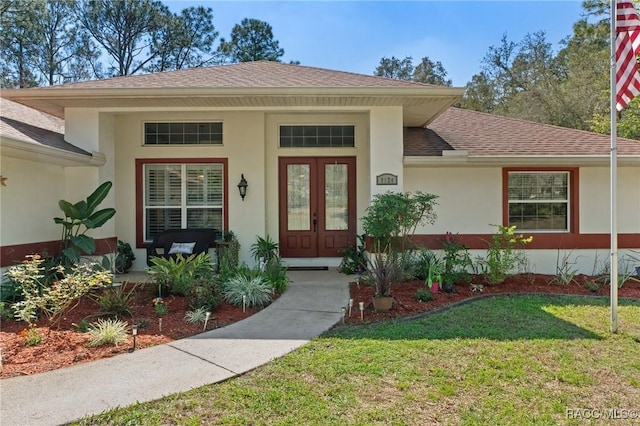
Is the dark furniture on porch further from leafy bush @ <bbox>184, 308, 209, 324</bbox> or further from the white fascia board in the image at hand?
leafy bush @ <bbox>184, 308, 209, 324</bbox>

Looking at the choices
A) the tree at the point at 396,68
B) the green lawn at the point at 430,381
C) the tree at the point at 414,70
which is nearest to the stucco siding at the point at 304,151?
the green lawn at the point at 430,381

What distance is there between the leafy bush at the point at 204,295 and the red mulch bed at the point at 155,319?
144 mm

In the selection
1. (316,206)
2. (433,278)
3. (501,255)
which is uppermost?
(316,206)

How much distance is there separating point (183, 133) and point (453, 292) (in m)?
6.76

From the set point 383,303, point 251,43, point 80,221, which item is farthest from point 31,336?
point 251,43

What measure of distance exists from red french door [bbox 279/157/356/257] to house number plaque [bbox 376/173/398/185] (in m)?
1.50

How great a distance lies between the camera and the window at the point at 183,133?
9281 mm

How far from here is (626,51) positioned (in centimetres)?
515

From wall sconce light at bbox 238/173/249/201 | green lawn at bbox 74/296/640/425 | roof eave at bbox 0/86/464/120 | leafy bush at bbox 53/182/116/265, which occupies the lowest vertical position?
green lawn at bbox 74/296/640/425

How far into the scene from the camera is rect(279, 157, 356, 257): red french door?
377 inches

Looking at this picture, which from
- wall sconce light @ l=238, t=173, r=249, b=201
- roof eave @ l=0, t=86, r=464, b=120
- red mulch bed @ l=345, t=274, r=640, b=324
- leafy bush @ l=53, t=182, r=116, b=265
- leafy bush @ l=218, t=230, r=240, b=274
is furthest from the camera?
wall sconce light @ l=238, t=173, r=249, b=201

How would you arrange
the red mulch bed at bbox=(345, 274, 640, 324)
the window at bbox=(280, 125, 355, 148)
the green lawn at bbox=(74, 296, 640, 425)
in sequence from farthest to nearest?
the window at bbox=(280, 125, 355, 148) < the red mulch bed at bbox=(345, 274, 640, 324) < the green lawn at bbox=(74, 296, 640, 425)

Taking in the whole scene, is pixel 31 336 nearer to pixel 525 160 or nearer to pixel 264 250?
pixel 264 250

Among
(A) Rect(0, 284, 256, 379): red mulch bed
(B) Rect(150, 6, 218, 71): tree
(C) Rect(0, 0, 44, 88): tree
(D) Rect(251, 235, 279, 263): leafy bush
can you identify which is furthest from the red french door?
(C) Rect(0, 0, 44, 88): tree
